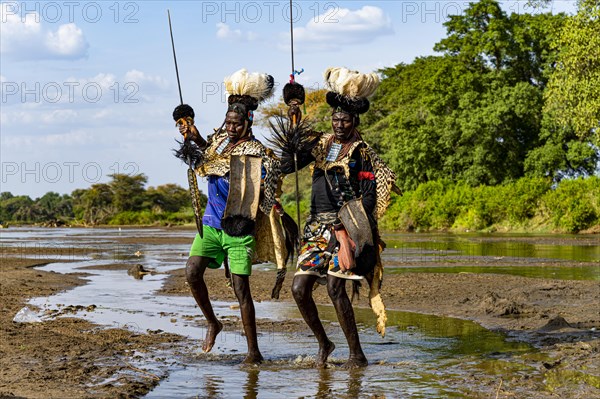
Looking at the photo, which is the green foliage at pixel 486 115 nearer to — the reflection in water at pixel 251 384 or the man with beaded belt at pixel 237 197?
the man with beaded belt at pixel 237 197

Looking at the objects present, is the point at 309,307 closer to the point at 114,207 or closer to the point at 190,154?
the point at 190,154

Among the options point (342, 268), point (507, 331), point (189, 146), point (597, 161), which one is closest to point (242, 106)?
point (189, 146)

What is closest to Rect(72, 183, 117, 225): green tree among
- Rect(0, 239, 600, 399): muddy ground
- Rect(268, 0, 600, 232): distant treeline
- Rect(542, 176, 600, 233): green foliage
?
Rect(268, 0, 600, 232): distant treeline

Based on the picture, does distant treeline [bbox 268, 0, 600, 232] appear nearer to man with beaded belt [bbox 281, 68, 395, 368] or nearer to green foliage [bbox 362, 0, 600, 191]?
green foliage [bbox 362, 0, 600, 191]

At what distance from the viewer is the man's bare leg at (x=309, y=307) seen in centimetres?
726

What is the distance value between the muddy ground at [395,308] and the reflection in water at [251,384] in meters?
0.67

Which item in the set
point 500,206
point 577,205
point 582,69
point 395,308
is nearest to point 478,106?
point 500,206


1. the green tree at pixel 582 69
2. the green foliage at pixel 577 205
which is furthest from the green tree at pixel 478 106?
the green tree at pixel 582 69

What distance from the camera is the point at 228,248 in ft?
24.8

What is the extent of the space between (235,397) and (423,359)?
2.13m

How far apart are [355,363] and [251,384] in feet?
3.48

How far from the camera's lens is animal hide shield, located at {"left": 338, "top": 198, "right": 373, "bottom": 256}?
7.23 m

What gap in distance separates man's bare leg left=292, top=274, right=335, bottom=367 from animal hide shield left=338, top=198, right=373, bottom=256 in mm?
469

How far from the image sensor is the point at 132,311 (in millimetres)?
10891
